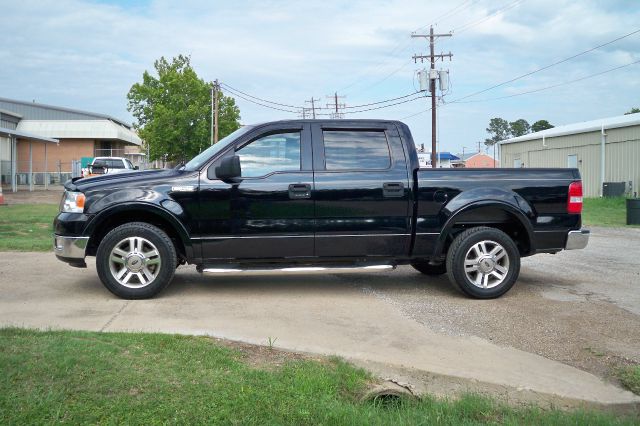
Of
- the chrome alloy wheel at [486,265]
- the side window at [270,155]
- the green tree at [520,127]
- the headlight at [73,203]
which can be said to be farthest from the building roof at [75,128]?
the green tree at [520,127]

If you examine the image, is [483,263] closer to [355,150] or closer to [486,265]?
[486,265]

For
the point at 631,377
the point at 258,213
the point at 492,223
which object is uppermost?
the point at 258,213

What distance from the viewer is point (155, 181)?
645cm

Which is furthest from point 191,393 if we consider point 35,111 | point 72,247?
point 35,111

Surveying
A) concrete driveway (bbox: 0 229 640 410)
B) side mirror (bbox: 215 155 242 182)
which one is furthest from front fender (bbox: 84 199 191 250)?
concrete driveway (bbox: 0 229 640 410)

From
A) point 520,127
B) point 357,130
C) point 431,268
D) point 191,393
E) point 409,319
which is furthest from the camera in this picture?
A: point 520,127

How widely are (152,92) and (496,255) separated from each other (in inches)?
1995

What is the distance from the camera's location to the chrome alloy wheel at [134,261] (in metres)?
6.40

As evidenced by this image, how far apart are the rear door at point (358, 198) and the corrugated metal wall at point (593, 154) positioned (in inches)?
1029

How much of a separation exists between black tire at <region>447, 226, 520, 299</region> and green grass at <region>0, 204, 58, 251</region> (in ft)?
22.4

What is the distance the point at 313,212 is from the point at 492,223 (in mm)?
2126

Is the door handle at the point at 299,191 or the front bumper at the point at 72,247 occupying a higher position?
the door handle at the point at 299,191

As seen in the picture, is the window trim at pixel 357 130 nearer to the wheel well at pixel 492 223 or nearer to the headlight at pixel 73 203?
the wheel well at pixel 492 223

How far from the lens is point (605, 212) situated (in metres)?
21.9
